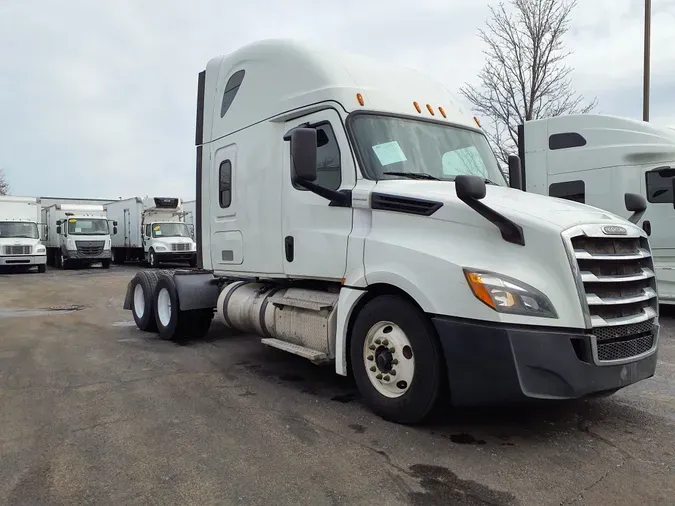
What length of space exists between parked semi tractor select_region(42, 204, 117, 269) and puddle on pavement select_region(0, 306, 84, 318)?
15.3 meters

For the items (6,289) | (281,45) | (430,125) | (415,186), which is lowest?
(6,289)

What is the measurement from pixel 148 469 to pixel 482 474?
2.12 metres

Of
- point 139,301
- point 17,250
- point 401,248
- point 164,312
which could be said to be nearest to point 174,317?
point 164,312

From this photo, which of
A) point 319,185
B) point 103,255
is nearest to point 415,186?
point 319,185

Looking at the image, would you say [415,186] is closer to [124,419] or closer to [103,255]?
[124,419]

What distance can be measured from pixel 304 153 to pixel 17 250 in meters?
23.5

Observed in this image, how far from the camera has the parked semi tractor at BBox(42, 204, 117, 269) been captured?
26402 millimetres

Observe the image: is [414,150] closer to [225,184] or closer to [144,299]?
[225,184]

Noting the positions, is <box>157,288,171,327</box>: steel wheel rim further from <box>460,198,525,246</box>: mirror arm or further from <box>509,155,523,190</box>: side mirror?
<box>460,198,525,246</box>: mirror arm

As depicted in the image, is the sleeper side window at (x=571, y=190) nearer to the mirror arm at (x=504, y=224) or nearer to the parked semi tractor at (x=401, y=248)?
the parked semi tractor at (x=401, y=248)

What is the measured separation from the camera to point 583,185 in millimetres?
10016

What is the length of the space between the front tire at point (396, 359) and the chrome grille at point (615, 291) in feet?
3.53

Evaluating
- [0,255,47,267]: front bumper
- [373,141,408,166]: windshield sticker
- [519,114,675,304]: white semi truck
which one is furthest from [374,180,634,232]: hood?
[0,255,47,267]: front bumper

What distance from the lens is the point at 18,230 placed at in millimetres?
24531
